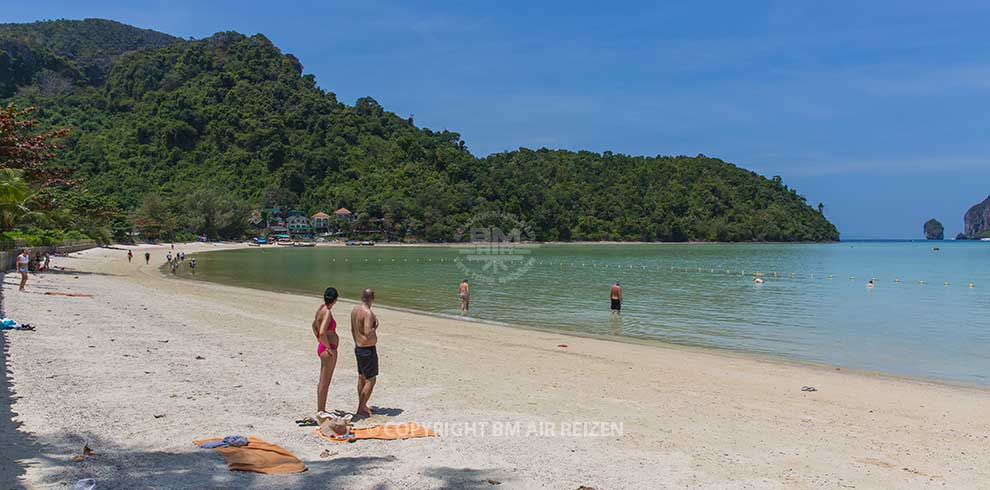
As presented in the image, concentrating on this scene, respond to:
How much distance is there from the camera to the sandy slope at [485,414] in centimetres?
593

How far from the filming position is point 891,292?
36844 millimetres

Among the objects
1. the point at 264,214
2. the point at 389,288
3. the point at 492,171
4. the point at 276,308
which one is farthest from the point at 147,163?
the point at 276,308

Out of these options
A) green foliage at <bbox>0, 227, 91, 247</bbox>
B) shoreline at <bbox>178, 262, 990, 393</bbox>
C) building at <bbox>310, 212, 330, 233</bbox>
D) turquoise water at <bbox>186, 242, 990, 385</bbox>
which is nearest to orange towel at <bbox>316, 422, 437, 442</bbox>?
shoreline at <bbox>178, 262, 990, 393</bbox>

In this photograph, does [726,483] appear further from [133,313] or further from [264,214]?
[264,214]

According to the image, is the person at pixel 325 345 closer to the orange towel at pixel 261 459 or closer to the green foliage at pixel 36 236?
the orange towel at pixel 261 459

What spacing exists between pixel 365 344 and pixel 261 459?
6.54 feet

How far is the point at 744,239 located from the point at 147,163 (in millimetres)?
151721

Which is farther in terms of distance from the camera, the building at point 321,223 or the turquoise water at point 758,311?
the building at point 321,223


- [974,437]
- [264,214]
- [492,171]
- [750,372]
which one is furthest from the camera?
[492,171]

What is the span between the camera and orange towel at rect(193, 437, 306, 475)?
18.6ft

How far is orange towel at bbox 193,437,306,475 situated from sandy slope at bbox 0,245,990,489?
0.41ft

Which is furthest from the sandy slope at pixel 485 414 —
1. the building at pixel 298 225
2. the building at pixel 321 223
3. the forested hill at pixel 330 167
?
the building at pixel 298 225

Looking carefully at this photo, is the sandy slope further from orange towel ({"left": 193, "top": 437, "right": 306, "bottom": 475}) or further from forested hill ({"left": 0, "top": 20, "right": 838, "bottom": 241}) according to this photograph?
forested hill ({"left": 0, "top": 20, "right": 838, "bottom": 241})

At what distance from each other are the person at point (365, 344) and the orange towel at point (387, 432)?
1.73ft
